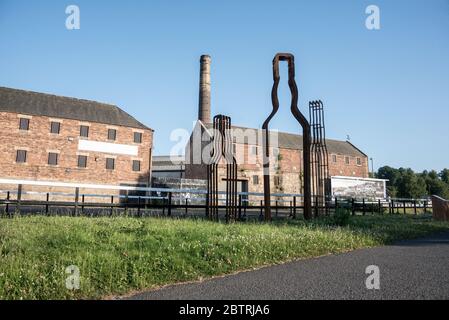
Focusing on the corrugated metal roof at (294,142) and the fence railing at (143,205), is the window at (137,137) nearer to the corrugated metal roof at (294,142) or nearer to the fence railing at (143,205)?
the fence railing at (143,205)

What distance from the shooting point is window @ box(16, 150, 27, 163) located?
98.5ft

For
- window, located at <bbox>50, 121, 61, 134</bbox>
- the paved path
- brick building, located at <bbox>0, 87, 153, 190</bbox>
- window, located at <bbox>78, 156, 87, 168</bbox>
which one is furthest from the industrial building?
the paved path

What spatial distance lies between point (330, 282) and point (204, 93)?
3404 cm

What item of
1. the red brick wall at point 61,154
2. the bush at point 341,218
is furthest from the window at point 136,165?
the bush at point 341,218

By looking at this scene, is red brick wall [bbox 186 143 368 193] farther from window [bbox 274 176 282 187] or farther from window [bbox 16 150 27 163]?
window [bbox 16 150 27 163]

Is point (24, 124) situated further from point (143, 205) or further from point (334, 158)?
point (334, 158)

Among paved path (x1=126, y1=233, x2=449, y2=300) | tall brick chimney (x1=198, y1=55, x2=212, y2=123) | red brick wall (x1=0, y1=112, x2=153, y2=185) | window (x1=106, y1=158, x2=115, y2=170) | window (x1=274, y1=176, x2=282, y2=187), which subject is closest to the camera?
paved path (x1=126, y1=233, x2=449, y2=300)

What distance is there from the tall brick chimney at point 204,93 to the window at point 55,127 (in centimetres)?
1344

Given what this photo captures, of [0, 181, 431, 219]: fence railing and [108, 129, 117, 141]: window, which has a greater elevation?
[108, 129, 117, 141]: window

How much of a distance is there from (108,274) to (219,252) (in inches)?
72.4

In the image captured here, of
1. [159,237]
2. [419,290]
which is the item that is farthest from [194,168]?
[419,290]

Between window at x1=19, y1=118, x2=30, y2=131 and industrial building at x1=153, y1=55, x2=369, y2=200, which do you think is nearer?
window at x1=19, y1=118, x2=30, y2=131

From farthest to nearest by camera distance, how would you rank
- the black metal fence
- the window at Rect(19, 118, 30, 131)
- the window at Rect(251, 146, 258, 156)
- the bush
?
the window at Rect(251, 146, 258, 156)
the window at Rect(19, 118, 30, 131)
the black metal fence
the bush

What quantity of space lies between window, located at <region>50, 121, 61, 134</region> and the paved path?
30776mm
